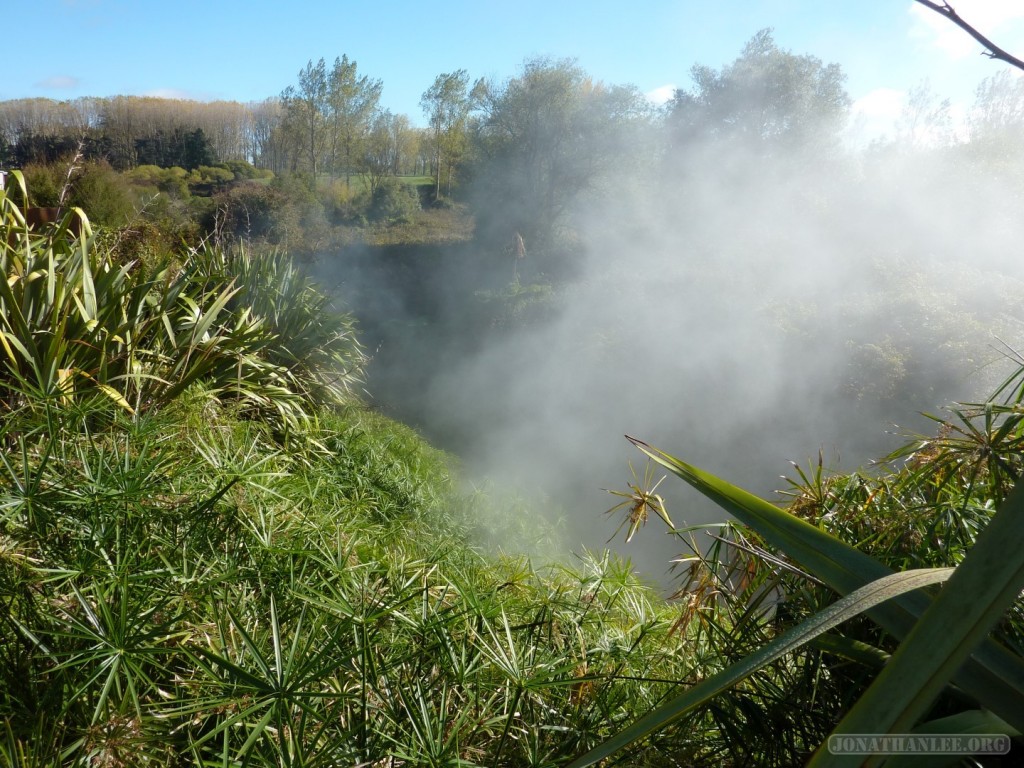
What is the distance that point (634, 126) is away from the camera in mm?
11086

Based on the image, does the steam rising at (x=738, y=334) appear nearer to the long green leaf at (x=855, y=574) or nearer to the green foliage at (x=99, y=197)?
the green foliage at (x=99, y=197)

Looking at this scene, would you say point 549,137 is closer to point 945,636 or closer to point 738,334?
point 738,334

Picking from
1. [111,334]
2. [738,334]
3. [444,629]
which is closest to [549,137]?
[738,334]

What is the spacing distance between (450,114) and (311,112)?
3.28 meters

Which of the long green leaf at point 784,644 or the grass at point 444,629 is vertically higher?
the long green leaf at point 784,644

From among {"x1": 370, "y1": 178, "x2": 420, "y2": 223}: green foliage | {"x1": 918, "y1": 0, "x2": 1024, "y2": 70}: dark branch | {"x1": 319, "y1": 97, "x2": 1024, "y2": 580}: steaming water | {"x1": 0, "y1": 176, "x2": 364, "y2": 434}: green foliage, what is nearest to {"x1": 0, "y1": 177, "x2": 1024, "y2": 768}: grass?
{"x1": 0, "y1": 176, "x2": 364, "y2": 434}: green foliage

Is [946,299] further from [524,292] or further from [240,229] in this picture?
[240,229]

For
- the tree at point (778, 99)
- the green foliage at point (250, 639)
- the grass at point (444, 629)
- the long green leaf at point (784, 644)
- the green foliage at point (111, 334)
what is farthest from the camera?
the tree at point (778, 99)

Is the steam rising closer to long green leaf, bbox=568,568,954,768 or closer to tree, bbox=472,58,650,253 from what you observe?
tree, bbox=472,58,650,253

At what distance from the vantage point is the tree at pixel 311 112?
13281 mm

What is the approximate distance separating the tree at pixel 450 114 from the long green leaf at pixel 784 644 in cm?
1241

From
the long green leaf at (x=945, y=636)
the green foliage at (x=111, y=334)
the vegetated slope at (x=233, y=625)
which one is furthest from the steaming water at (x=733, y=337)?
the long green leaf at (x=945, y=636)

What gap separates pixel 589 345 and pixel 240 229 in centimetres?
881

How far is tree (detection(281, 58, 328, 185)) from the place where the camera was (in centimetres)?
1328
